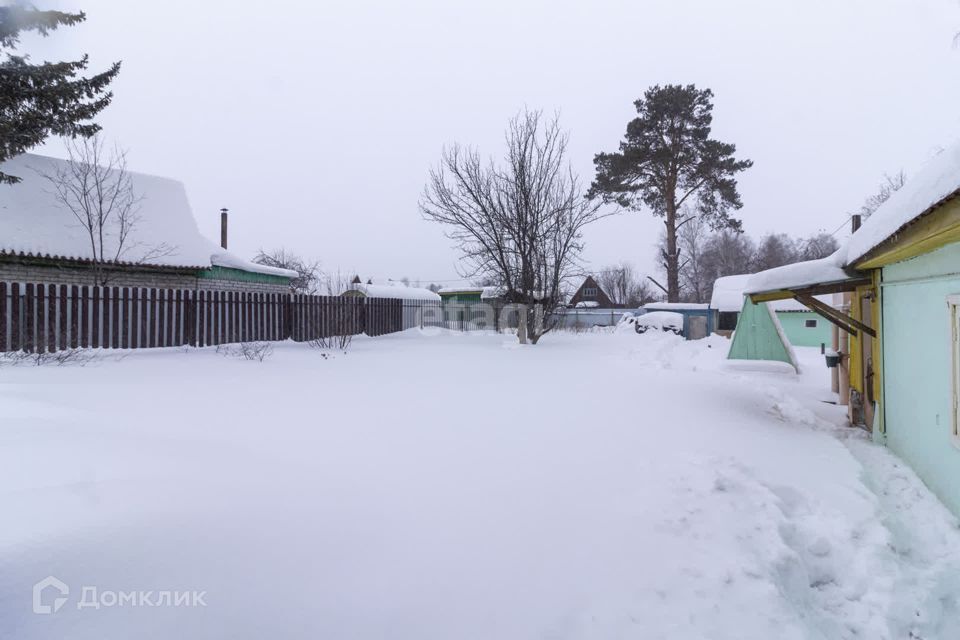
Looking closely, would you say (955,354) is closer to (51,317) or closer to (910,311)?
(910,311)

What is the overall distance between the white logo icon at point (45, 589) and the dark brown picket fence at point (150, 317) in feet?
29.2

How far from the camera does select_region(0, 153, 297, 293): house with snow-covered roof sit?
39.5 feet

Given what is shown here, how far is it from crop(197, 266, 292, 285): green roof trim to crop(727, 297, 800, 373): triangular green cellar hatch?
16.0 meters

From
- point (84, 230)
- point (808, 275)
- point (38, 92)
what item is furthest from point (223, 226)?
point (808, 275)

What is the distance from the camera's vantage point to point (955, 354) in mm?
3465

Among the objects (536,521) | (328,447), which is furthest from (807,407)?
(328,447)

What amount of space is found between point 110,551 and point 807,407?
818 centimetres

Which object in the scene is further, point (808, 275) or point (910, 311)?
point (808, 275)

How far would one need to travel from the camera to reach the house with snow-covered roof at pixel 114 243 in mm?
12041

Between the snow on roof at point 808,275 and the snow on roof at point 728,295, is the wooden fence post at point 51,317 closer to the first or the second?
the snow on roof at point 808,275

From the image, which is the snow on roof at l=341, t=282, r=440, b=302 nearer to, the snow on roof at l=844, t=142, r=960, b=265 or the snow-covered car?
the snow-covered car

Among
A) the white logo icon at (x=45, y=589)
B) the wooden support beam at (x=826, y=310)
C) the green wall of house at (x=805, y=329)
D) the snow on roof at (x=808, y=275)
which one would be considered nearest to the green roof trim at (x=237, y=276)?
the white logo icon at (x=45, y=589)

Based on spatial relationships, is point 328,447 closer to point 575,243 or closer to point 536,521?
point 536,521

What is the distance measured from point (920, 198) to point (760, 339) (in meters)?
9.31
